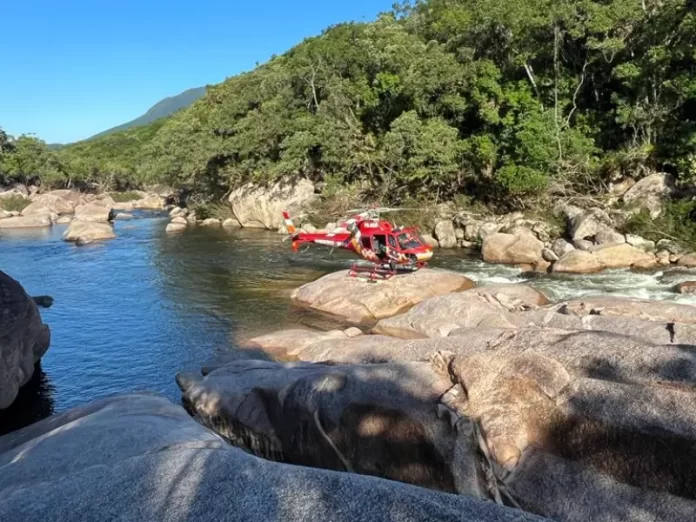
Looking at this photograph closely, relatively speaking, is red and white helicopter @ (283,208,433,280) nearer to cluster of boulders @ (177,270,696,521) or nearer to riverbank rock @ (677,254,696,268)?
cluster of boulders @ (177,270,696,521)

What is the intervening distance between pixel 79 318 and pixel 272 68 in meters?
35.3

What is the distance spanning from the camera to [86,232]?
38.4 meters

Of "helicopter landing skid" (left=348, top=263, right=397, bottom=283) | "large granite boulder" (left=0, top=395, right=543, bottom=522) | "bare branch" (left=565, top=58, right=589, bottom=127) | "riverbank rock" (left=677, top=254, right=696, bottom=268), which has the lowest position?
"riverbank rock" (left=677, top=254, right=696, bottom=268)

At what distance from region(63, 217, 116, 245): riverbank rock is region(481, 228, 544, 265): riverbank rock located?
2634 cm

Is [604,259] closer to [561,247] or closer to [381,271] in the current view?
[561,247]

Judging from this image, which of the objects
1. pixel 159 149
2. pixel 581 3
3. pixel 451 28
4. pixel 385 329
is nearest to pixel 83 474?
pixel 385 329

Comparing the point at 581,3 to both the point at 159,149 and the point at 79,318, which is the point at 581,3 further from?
the point at 159,149

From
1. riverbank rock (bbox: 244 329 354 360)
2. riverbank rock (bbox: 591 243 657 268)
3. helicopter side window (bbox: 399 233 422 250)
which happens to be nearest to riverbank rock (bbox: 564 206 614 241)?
riverbank rock (bbox: 591 243 657 268)

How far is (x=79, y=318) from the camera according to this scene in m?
20.6

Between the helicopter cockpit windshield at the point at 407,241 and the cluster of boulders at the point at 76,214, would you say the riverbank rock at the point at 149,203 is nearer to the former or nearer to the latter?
the cluster of boulders at the point at 76,214

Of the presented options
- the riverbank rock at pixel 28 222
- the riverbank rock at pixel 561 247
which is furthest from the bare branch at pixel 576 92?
the riverbank rock at pixel 28 222

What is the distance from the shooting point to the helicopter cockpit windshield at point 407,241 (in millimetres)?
20922

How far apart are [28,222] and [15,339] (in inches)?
1627

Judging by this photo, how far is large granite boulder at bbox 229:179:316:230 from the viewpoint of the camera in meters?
41.5
